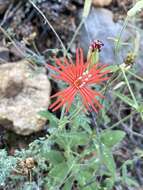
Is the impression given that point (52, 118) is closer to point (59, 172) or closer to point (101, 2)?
point (59, 172)

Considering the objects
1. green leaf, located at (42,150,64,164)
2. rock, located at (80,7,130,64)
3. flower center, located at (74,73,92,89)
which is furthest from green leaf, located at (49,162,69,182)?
rock, located at (80,7,130,64)

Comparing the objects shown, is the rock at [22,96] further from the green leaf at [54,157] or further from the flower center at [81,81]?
the flower center at [81,81]

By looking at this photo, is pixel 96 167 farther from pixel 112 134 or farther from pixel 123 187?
pixel 123 187

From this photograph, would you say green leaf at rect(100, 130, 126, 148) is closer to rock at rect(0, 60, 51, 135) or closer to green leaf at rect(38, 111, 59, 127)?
green leaf at rect(38, 111, 59, 127)

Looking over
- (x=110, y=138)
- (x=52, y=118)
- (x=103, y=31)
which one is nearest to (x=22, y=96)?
(x=52, y=118)

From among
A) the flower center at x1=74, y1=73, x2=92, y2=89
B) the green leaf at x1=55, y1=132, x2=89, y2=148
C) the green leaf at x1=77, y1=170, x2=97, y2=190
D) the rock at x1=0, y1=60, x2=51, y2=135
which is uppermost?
the rock at x1=0, y1=60, x2=51, y2=135

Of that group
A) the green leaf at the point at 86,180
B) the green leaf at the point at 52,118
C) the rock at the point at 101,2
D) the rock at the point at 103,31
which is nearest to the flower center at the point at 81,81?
the green leaf at the point at 52,118
